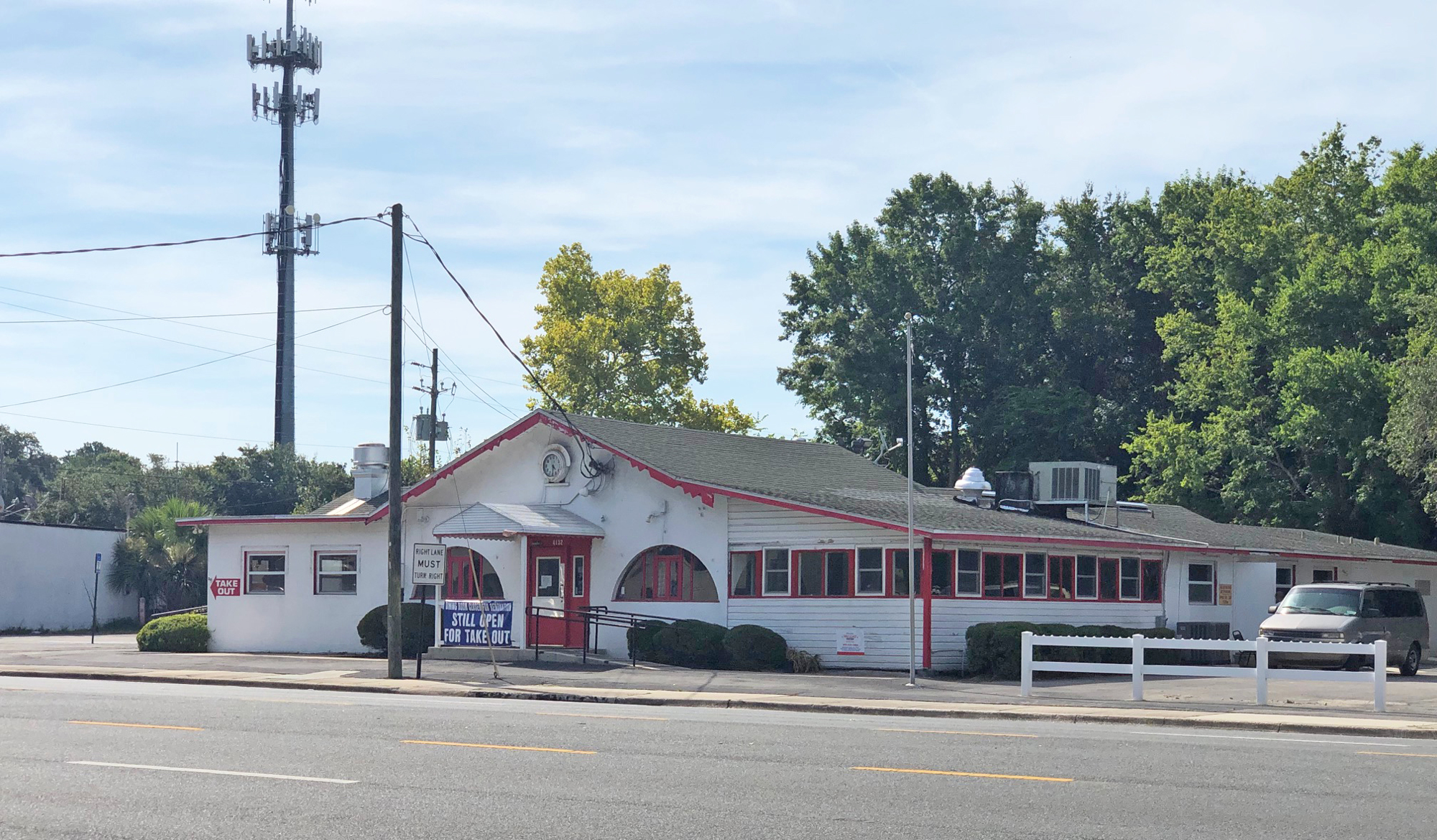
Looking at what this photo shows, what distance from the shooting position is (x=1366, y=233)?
54.7m

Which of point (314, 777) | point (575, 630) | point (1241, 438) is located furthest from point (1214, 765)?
point (1241, 438)

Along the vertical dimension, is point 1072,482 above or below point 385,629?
above

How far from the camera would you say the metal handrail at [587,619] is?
33.0 m

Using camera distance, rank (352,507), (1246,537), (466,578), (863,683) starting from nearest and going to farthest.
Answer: (863,683), (466,578), (1246,537), (352,507)

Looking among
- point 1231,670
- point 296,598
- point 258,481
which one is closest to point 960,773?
point 1231,670

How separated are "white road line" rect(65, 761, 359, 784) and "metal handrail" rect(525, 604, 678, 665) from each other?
59.3ft

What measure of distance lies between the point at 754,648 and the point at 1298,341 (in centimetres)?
2932

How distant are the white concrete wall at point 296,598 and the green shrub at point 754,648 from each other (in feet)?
36.4

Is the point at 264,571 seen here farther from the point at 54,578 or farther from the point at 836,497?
the point at 54,578

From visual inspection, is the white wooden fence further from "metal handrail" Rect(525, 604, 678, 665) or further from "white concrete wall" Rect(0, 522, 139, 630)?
"white concrete wall" Rect(0, 522, 139, 630)

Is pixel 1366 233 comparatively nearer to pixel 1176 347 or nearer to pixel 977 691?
pixel 1176 347

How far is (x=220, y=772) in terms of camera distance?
13016 millimetres

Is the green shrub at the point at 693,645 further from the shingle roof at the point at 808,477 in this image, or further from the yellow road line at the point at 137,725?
the yellow road line at the point at 137,725

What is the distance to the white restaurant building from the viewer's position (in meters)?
31.9
